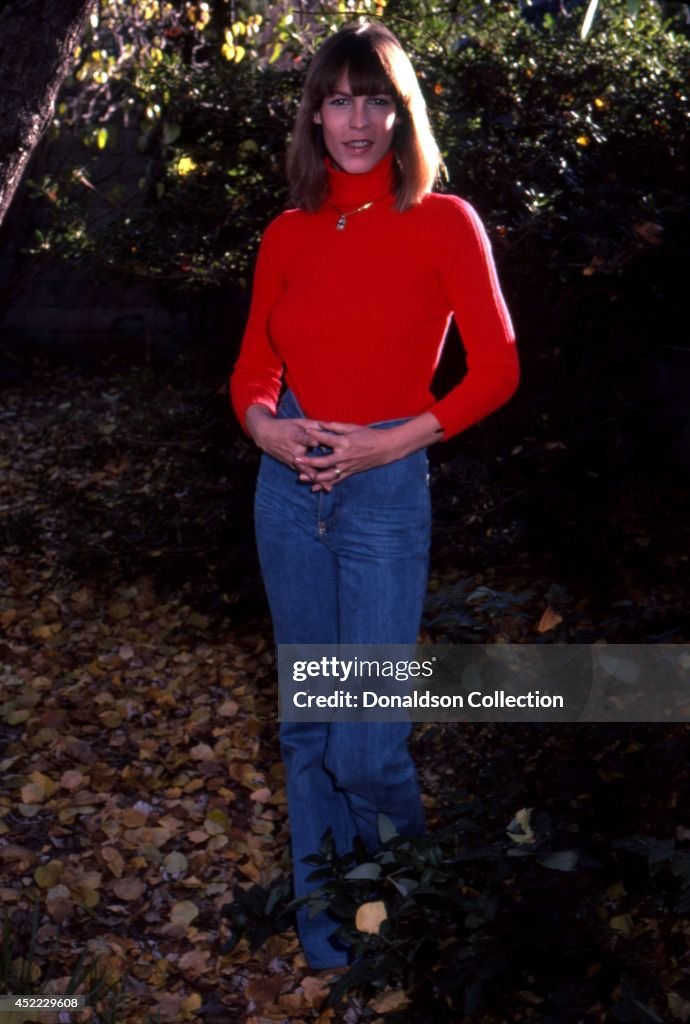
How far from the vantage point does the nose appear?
2693 mm

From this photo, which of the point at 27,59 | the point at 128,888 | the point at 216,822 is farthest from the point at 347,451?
the point at 216,822

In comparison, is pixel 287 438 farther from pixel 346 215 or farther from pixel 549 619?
pixel 549 619

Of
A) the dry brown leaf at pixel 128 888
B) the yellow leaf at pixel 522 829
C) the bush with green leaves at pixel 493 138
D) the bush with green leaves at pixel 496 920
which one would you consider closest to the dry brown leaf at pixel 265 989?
the bush with green leaves at pixel 496 920

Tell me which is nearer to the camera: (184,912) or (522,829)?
(522,829)

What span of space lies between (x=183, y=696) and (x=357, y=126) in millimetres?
2878

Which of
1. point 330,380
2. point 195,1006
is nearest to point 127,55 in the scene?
point 330,380

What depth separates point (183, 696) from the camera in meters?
5.00

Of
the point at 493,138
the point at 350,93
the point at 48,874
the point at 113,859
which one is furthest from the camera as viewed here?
the point at 493,138

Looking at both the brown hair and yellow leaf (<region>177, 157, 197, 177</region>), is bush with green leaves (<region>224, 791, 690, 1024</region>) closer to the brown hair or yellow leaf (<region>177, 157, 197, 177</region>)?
the brown hair

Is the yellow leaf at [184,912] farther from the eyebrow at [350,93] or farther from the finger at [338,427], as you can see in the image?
the eyebrow at [350,93]

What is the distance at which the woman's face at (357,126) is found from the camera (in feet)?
8.86

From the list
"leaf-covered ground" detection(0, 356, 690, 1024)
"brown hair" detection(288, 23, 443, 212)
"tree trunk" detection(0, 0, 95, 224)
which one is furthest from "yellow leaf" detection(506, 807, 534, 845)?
"tree trunk" detection(0, 0, 95, 224)

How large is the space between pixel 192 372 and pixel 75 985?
3725 millimetres

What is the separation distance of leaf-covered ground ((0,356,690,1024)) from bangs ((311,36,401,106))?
4.21 feet
